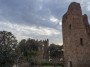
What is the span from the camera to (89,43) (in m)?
32.4

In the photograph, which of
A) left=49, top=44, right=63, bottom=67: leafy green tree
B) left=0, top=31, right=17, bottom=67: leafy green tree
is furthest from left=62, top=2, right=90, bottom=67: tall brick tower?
left=49, top=44, right=63, bottom=67: leafy green tree

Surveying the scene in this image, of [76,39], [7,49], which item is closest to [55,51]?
[76,39]

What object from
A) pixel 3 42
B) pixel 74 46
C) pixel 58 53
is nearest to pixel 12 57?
pixel 3 42

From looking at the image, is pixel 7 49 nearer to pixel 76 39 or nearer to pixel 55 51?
pixel 76 39

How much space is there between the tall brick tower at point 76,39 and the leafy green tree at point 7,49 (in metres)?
12.3

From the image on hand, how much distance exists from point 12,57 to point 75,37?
12.9 meters

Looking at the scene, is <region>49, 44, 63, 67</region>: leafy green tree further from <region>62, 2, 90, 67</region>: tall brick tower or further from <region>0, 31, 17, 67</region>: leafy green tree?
<region>0, 31, 17, 67</region>: leafy green tree

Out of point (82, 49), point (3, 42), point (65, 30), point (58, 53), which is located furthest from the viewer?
point (58, 53)

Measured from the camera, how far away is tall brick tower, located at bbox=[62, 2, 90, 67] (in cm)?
3170

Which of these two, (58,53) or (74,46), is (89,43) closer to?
(74,46)

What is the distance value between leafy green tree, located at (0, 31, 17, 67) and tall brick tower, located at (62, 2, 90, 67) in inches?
483

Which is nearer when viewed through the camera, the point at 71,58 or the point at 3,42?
the point at 3,42

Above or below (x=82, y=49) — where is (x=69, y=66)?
below

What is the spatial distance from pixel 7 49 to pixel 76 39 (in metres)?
13.5
